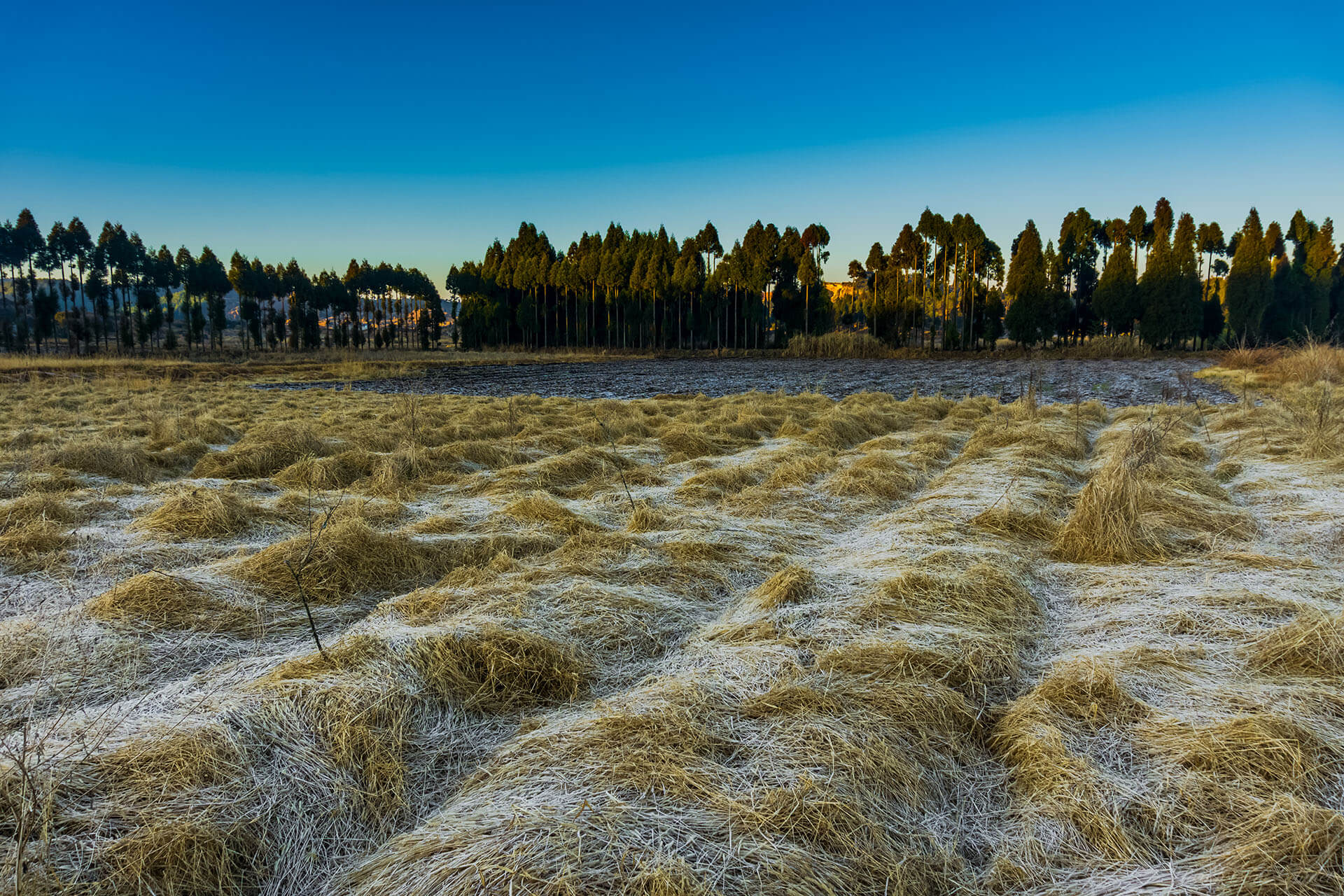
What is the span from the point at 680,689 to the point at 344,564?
102 inches

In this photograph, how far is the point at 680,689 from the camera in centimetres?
270

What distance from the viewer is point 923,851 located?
197cm

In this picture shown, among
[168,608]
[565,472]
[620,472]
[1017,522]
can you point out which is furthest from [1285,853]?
[565,472]

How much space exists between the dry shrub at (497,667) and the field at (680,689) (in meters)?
0.02

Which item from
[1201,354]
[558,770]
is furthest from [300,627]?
[1201,354]

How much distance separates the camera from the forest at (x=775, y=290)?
132 ft

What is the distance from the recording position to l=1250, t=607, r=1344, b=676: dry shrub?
2797 mm

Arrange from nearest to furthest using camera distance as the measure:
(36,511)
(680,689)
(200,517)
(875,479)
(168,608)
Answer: (680,689) → (168,608) → (200,517) → (36,511) → (875,479)

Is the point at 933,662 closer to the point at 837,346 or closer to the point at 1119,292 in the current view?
the point at 837,346

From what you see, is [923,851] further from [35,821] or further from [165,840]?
[35,821]

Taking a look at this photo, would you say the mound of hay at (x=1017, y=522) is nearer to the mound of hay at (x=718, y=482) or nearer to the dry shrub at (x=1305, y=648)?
the dry shrub at (x=1305, y=648)

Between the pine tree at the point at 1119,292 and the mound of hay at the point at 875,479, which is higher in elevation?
the pine tree at the point at 1119,292

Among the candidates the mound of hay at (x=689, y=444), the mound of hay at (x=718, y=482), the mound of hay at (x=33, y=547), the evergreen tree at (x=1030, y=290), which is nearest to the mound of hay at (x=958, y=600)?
the mound of hay at (x=718, y=482)

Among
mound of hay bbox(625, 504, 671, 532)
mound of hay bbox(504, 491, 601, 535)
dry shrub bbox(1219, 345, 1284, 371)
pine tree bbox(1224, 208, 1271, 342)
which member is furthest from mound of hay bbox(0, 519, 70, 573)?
pine tree bbox(1224, 208, 1271, 342)
